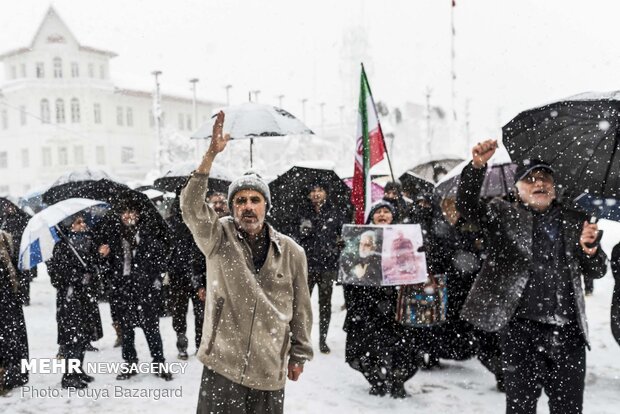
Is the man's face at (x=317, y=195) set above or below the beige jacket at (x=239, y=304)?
above

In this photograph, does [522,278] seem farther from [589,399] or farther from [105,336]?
[105,336]

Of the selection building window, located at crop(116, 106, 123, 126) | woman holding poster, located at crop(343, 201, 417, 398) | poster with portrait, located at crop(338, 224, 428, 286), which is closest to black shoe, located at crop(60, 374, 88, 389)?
woman holding poster, located at crop(343, 201, 417, 398)

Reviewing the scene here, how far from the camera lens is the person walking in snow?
9.86 ft

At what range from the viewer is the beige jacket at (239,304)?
9.86 ft

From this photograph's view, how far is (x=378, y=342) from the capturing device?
Answer: 5.37 m

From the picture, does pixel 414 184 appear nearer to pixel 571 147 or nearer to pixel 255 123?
pixel 255 123

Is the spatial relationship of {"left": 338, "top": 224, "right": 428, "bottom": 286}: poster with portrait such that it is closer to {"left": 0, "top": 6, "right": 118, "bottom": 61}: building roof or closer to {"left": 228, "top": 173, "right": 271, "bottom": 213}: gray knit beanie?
{"left": 228, "top": 173, "right": 271, "bottom": 213}: gray knit beanie

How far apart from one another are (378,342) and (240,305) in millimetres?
2627

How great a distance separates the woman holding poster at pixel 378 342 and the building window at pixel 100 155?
176 feet

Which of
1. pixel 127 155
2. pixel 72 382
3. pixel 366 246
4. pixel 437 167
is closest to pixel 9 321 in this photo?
pixel 72 382

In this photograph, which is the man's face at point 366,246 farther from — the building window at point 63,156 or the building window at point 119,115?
the building window at point 119,115

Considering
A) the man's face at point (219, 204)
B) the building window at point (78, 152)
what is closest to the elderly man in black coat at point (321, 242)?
the man's face at point (219, 204)

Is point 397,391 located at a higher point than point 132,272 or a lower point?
lower

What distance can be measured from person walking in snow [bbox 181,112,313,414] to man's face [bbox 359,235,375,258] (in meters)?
2.24
